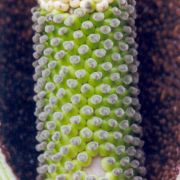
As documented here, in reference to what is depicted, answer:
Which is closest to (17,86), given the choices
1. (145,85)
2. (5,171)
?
(5,171)

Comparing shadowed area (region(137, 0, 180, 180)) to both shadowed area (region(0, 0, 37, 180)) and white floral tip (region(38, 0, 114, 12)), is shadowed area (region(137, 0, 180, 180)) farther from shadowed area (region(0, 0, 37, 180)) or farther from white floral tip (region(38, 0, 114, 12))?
shadowed area (region(0, 0, 37, 180))

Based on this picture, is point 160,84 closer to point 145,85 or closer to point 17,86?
point 145,85

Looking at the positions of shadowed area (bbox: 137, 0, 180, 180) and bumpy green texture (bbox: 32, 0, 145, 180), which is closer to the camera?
bumpy green texture (bbox: 32, 0, 145, 180)

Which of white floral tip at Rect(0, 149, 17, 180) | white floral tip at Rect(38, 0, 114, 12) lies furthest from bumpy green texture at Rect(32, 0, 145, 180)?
white floral tip at Rect(0, 149, 17, 180)

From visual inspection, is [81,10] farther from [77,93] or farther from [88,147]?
[88,147]

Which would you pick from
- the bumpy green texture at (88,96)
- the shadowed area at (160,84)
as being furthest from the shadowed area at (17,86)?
the shadowed area at (160,84)

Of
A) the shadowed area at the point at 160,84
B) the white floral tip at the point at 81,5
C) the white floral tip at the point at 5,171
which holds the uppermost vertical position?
the white floral tip at the point at 81,5

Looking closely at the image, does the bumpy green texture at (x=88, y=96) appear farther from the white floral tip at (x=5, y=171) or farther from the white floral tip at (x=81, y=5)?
the white floral tip at (x=5, y=171)
